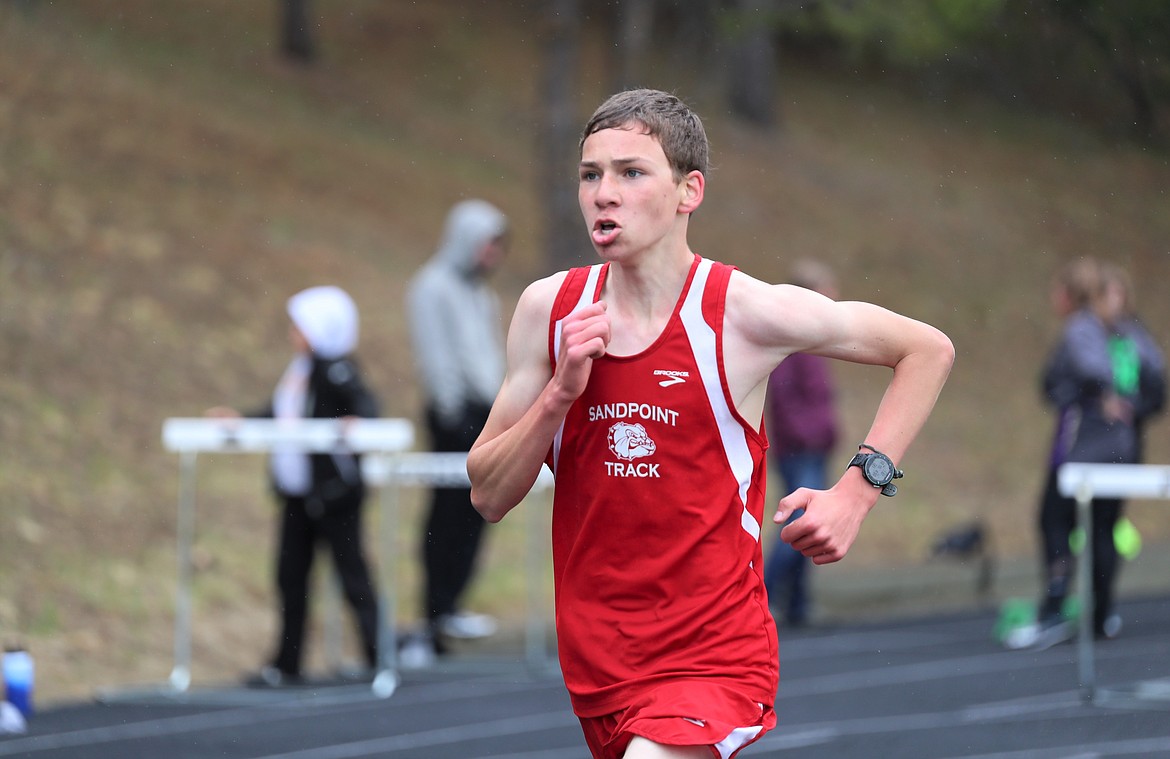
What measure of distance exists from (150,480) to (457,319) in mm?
3432

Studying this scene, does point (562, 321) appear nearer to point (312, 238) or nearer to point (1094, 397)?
point (1094, 397)

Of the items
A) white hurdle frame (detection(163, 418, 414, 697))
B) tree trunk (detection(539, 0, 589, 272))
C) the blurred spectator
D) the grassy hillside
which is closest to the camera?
white hurdle frame (detection(163, 418, 414, 697))

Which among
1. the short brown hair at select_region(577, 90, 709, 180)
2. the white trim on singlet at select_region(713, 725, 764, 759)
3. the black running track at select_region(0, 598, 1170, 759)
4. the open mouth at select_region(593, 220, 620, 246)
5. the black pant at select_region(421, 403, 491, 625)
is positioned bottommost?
the black running track at select_region(0, 598, 1170, 759)

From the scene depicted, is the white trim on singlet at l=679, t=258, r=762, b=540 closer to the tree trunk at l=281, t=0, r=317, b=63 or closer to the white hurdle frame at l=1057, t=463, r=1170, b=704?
the white hurdle frame at l=1057, t=463, r=1170, b=704

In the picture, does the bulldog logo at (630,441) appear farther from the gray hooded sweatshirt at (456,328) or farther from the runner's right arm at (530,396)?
the gray hooded sweatshirt at (456,328)

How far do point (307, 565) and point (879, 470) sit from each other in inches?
226

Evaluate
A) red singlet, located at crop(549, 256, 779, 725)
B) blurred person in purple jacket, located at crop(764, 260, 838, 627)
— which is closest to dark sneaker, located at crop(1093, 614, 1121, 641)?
blurred person in purple jacket, located at crop(764, 260, 838, 627)

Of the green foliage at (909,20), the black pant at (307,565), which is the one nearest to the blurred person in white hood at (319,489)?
the black pant at (307,565)

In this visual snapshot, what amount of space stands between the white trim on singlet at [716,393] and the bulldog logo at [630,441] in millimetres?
161

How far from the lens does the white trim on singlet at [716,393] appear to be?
3.56 m

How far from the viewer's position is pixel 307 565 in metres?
8.85

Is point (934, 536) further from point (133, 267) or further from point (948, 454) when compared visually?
point (133, 267)

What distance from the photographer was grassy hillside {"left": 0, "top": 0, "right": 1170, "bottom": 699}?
11.1 metres

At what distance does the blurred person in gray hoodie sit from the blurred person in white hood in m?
0.78
